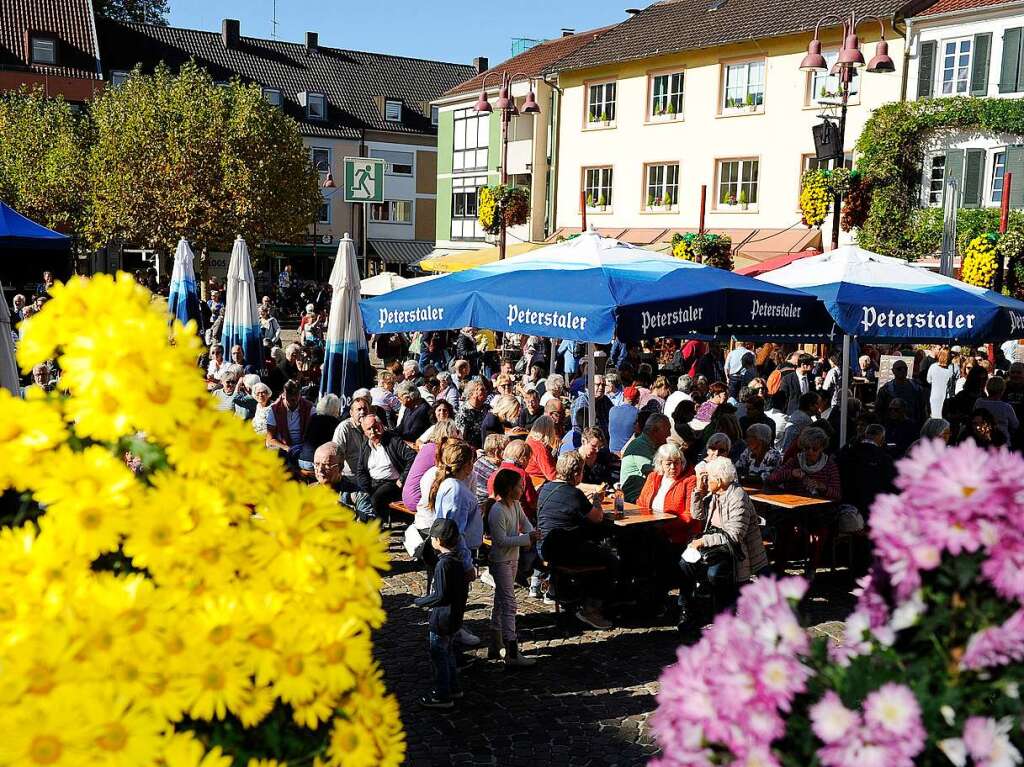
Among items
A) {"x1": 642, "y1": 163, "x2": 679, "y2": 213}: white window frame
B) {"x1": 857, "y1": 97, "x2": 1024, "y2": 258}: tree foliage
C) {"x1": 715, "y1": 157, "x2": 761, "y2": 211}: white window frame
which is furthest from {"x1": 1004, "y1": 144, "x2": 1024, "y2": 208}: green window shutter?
{"x1": 642, "y1": 163, "x2": 679, "y2": 213}: white window frame

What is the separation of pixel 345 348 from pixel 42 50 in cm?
4490

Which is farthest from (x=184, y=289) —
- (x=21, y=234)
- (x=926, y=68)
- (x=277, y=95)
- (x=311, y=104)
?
(x=311, y=104)

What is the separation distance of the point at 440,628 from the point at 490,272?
4.34 metres

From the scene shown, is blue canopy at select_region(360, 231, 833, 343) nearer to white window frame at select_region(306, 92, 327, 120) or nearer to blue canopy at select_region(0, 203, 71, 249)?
blue canopy at select_region(0, 203, 71, 249)

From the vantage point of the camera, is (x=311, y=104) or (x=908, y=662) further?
(x=311, y=104)

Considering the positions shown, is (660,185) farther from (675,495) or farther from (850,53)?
(675,495)

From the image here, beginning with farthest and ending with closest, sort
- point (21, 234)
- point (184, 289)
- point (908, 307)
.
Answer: point (184, 289), point (908, 307), point (21, 234)

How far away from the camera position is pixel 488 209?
25.6 meters

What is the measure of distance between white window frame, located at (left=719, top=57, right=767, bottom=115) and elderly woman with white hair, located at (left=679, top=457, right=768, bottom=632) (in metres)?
27.7

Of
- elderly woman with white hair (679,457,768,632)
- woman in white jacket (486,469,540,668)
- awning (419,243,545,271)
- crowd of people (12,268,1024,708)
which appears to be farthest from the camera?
awning (419,243,545,271)

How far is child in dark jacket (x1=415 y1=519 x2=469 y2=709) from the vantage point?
6.67 meters

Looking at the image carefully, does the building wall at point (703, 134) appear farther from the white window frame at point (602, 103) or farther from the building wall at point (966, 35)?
the building wall at point (966, 35)

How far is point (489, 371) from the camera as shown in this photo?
798 inches

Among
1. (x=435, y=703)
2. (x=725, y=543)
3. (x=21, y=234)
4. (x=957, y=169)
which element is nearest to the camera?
(x=435, y=703)
